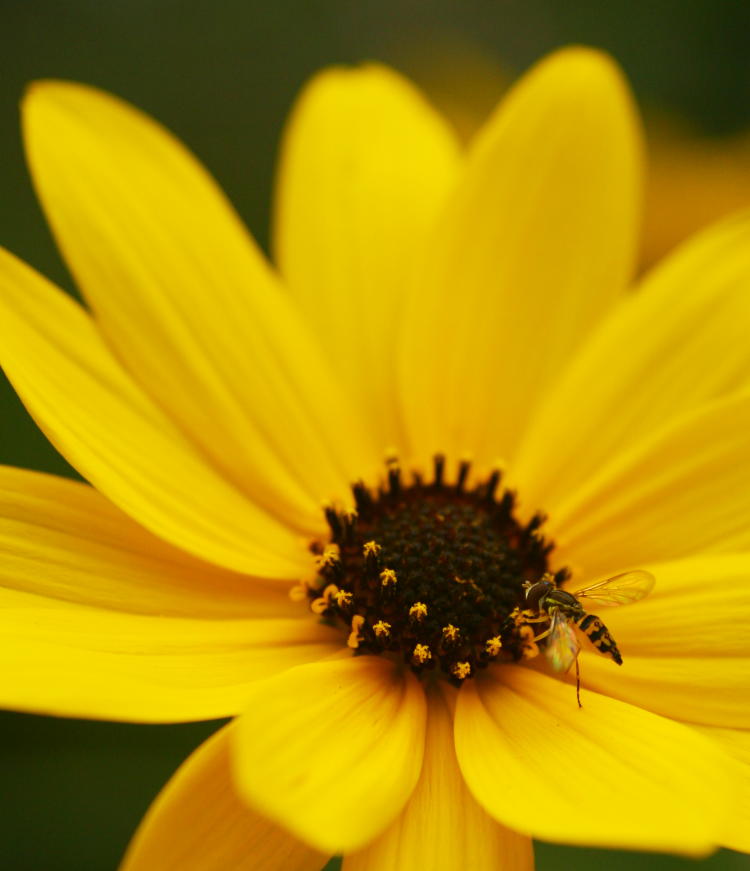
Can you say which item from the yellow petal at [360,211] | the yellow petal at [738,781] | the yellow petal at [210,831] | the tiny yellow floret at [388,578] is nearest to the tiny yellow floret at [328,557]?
the tiny yellow floret at [388,578]

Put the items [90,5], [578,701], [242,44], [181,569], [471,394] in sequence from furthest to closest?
[242,44] → [90,5] → [471,394] → [181,569] → [578,701]

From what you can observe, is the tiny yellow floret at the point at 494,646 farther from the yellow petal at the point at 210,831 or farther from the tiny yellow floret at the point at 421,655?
the yellow petal at the point at 210,831

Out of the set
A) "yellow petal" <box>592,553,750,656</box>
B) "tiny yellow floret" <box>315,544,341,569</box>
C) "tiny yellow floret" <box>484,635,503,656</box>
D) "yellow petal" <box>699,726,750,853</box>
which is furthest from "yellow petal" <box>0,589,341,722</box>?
"yellow petal" <box>699,726,750,853</box>

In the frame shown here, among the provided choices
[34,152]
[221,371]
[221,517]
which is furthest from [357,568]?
[34,152]

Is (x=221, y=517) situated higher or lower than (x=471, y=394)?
lower

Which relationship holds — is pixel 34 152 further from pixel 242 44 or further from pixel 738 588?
pixel 242 44

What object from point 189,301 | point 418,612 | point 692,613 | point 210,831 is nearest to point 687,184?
point 189,301
